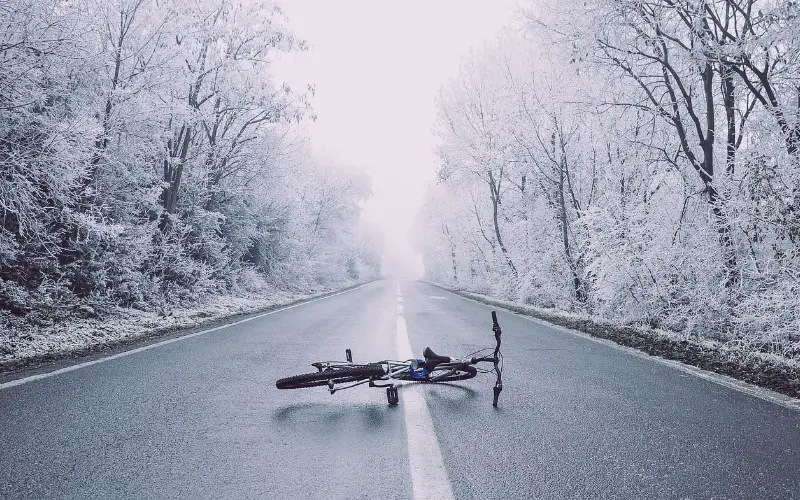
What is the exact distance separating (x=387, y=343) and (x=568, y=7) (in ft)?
26.8

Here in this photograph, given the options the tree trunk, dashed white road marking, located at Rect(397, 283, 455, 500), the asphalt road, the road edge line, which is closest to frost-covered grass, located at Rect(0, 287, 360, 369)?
the asphalt road

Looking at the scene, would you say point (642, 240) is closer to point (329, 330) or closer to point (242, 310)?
point (329, 330)

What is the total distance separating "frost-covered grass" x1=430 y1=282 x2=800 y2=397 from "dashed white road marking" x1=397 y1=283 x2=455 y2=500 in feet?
11.5

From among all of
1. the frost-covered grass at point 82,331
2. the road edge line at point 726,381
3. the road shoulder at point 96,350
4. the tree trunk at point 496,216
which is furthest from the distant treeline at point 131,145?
the road edge line at point 726,381

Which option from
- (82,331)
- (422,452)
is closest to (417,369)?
(422,452)

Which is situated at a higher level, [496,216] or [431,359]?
[496,216]

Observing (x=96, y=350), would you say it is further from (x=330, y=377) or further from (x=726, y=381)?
(x=726, y=381)

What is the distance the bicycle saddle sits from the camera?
3906 mm

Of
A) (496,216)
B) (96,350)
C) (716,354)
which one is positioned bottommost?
(96,350)

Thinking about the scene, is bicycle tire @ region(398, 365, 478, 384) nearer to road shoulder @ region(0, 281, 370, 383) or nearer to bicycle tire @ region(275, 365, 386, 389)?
bicycle tire @ region(275, 365, 386, 389)

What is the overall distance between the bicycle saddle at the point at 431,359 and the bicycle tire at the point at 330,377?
42 centimetres

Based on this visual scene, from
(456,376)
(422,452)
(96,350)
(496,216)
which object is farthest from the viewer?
(496,216)

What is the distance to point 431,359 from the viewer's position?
395 centimetres

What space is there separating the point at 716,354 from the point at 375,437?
5508 mm
